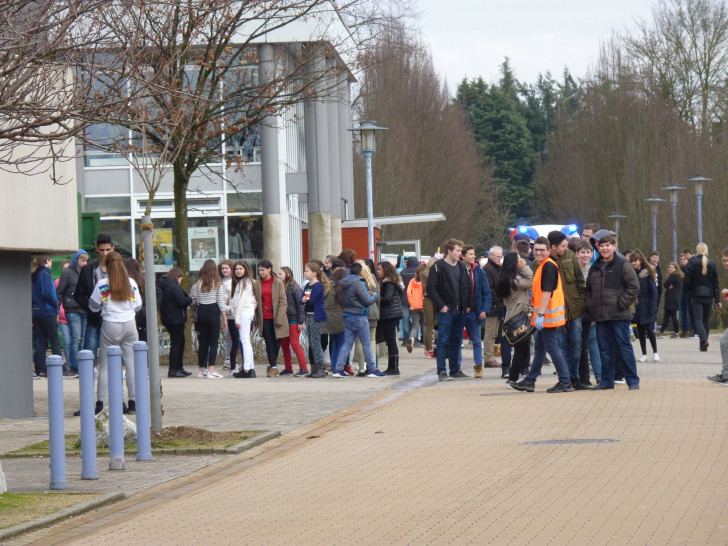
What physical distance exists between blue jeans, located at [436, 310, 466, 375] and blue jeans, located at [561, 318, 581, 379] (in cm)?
247

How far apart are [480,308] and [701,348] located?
Answer: 745 centimetres

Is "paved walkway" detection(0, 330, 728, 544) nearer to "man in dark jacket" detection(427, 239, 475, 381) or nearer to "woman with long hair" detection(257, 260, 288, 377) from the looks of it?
"man in dark jacket" detection(427, 239, 475, 381)

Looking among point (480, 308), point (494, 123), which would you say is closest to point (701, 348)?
point (480, 308)

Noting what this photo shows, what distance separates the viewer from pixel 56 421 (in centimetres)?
904

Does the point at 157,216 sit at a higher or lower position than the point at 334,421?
higher

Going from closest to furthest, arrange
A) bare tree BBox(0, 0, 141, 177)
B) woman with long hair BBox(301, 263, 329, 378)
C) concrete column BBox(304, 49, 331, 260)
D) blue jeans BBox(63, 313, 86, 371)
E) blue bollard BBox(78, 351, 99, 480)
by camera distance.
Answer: bare tree BBox(0, 0, 141, 177) → blue bollard BBox(78, 351, 99, 480) → woman with long hair BBox(301, 263, 329, 378) → blue jeans BBox(63, 313, 86, 371) → concrete column BBox(304, 49, 331, 260)

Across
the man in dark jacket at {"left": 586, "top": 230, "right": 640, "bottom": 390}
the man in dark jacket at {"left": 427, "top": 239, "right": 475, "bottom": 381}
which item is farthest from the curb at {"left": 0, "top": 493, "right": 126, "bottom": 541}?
the man in dark jacket at {"left": 427, "top": 239, "right": 475, "bottom": 381}

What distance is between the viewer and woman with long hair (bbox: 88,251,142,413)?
45.1 feet

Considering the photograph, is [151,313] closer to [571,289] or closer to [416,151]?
[571,289]

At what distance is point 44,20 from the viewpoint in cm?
865

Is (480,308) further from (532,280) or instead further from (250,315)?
(250,315)

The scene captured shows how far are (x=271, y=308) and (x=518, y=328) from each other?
17.0ft

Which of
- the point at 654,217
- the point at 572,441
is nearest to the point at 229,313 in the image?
the point at 572,441

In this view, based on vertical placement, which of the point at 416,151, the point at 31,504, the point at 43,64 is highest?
the point at 416,151
